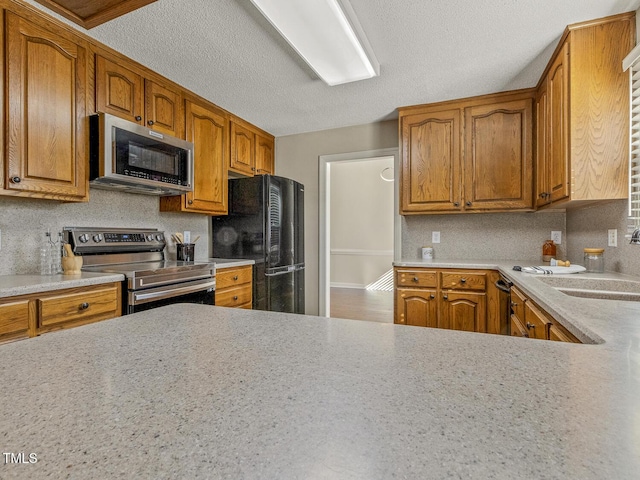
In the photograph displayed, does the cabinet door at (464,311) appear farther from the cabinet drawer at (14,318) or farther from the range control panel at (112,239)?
the cabinet drawer at (14,318)

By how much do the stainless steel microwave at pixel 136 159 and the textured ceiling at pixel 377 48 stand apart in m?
0.50

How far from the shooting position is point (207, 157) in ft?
9.76

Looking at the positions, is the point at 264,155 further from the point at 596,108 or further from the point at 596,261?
the point at 596,261

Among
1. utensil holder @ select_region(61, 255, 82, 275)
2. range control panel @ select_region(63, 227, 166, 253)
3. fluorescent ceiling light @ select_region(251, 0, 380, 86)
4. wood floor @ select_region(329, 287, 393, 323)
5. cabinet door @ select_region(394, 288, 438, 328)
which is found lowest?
wood floor @ select_region(329, 287, 393, 323)

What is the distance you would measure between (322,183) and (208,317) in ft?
10.0

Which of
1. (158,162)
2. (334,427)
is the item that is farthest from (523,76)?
(334,427)

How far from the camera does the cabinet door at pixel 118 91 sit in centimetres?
215

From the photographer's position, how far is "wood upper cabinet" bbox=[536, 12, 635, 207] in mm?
1858

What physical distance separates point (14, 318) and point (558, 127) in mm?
3104

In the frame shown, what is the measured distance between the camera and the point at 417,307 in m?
2.81

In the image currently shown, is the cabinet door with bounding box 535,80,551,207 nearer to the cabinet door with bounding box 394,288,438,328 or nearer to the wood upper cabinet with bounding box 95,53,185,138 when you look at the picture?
the cabinet door with bounding box 394,288,438,328

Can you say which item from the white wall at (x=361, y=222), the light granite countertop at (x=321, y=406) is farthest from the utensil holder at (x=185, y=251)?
the white wall at (x=361, y=222)

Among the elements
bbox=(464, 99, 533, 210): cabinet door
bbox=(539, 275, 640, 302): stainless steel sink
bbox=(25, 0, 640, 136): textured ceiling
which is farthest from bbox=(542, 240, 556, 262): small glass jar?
bbox=(25, 0, 640, 136): textured ceiling

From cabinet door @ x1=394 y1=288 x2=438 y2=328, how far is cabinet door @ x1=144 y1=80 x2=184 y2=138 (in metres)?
2.23
